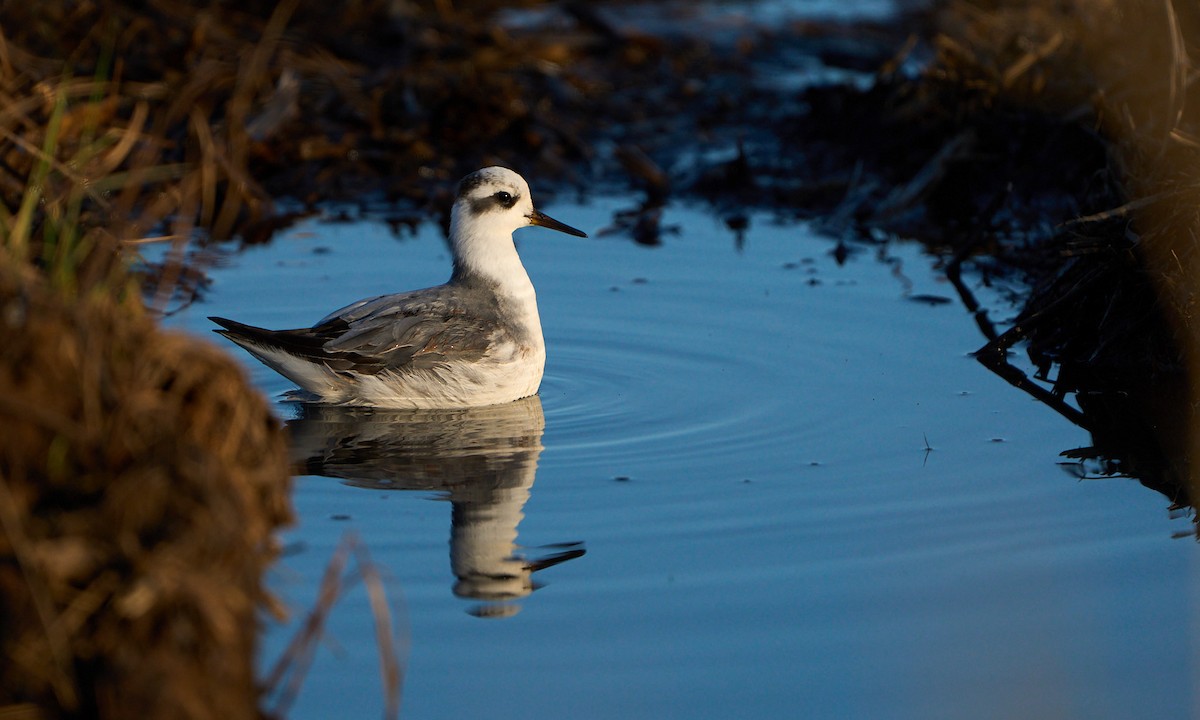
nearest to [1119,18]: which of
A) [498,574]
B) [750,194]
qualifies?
[750,194]

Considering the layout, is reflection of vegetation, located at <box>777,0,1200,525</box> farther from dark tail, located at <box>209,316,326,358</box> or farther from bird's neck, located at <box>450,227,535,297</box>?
dark tail, located at <box>209,316,326,358</box>

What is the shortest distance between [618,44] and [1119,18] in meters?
4.78

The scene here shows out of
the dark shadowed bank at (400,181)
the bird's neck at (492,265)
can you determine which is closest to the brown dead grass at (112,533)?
the dark shadowed bank at (400,181)

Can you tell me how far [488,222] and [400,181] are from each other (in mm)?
3463

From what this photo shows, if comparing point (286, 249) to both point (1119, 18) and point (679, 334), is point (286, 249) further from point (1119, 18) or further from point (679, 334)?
point (1119, 18)

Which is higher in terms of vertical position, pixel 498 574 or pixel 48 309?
pixel 48 309

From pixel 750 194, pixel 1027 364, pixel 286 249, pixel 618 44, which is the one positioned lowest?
pixel 1027 364

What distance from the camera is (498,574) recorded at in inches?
184

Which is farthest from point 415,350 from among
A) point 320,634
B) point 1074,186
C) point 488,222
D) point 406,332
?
point 1074,186

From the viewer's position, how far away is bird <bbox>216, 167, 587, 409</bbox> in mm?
6574

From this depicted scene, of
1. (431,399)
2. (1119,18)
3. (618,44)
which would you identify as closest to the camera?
(431,399)

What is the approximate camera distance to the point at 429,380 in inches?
262

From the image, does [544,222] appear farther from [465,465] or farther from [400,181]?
[400,181]

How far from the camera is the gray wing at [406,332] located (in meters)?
6.62
